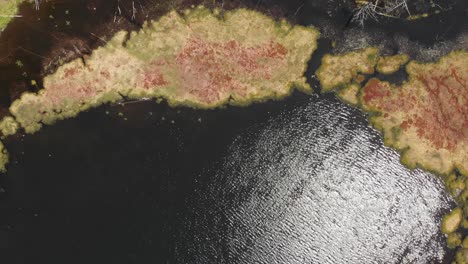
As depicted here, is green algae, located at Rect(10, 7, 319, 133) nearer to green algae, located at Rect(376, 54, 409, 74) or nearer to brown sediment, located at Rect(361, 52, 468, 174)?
green algae, located at Rect(376, 54, 409, 74)

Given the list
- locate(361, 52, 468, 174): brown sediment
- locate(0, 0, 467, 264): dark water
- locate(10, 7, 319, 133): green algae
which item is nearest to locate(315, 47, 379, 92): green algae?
locate(0, 0, 467, 264): dark water

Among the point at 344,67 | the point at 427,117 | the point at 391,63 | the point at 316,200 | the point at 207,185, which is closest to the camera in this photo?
the point at 207,185

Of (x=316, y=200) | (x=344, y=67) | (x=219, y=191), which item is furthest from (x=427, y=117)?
(x=219, y=191)

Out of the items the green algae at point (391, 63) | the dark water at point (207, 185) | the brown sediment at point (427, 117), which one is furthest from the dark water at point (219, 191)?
the green algae at point (391, 63)

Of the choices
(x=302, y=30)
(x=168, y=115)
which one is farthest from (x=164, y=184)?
(x=302, y=30)

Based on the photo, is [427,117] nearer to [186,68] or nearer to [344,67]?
[344,67]
